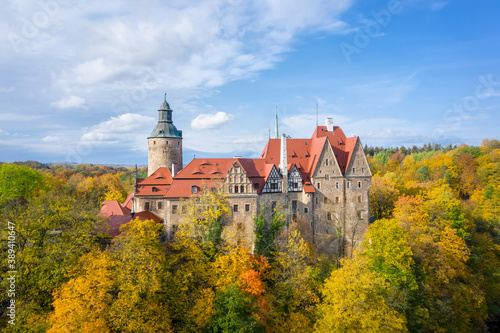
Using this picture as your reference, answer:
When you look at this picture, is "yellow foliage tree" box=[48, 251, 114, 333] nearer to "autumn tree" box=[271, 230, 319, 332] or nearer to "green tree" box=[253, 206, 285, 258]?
"autumn tree" box=[271, 230, 319, 332]

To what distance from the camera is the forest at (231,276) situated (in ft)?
86.1

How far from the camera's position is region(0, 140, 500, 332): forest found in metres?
26.2

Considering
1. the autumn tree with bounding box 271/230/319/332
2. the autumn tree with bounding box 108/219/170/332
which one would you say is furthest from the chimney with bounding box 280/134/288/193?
the autumn tree with bounding box 108/219/170/332

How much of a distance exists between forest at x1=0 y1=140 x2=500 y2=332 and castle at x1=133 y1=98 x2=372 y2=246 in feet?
7.03

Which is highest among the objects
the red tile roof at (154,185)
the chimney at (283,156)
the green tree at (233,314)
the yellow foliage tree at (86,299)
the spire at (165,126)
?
the spire at (165,126)

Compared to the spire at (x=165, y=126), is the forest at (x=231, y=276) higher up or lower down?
lower down

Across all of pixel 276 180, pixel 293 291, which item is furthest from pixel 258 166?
pixel 293 291

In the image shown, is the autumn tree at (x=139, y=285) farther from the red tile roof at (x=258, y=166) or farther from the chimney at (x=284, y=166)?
the chimney at (x=284, y=166)

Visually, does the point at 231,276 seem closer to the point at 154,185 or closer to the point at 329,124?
the point at 154,185

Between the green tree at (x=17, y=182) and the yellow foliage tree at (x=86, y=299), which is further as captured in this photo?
the green tree at (x=17, y=182)

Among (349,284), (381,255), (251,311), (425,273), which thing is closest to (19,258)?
(251,311)

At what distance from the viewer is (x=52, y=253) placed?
91.1 feet

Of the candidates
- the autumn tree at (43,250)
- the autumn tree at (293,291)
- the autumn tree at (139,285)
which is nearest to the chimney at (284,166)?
the autumn tree at (293,291)

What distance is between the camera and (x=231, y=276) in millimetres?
31469
